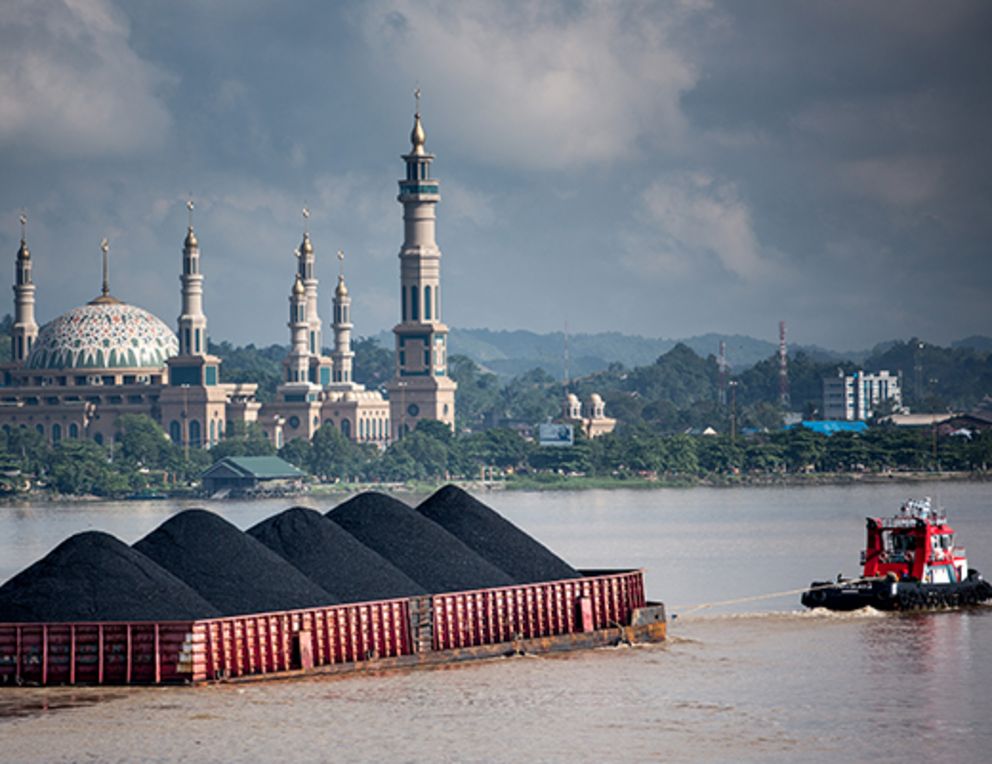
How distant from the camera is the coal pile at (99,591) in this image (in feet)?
156

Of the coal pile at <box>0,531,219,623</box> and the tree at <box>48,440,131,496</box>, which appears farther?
the tree at <box>48,440,131,496</box>

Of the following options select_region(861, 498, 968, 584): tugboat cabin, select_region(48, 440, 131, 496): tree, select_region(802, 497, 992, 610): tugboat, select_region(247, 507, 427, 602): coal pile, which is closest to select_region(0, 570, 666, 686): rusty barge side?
select_region(247, 507, 427, 602): coal pile

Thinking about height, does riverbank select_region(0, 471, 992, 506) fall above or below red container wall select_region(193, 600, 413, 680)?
above

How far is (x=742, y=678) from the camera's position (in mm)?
52625

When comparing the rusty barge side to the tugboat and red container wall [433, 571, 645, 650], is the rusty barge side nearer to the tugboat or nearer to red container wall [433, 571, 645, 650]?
red container wall [433, 571, 645, 650]

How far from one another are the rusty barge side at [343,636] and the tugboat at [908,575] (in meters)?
8.65

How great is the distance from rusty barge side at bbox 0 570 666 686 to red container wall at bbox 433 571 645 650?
0.07ft

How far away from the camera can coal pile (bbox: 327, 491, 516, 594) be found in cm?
5422

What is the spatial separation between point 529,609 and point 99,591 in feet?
33.8

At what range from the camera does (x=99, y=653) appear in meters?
47.0

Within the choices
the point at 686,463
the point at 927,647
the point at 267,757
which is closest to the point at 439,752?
the point at 267,757

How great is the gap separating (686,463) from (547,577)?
139m

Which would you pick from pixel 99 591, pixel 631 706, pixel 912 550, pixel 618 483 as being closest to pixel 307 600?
pixel 99 591

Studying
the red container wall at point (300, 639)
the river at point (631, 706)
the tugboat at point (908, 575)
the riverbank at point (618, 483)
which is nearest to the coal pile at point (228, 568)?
the red container wall at point (300, 639)
